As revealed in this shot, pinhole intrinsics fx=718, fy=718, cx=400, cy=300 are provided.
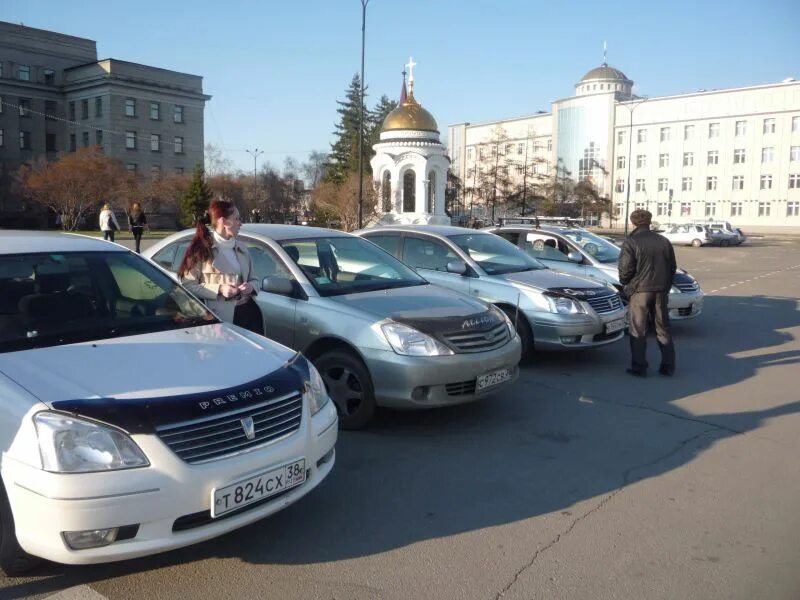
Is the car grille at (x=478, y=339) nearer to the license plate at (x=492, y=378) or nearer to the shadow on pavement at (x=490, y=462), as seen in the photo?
the license plate at (x=492, y=378)

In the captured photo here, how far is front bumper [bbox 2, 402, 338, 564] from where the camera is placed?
3.06 m

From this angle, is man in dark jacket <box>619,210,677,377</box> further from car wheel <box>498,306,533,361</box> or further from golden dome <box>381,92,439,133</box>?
golden dome <box>381,92,439,133</box>

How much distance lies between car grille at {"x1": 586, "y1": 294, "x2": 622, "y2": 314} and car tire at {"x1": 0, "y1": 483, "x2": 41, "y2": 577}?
650cm

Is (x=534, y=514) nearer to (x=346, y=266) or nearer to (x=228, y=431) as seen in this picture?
(x=228, y=431)

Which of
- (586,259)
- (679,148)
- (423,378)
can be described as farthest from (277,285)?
(679,148)

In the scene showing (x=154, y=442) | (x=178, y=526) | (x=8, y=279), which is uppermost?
(x=8, y=279)

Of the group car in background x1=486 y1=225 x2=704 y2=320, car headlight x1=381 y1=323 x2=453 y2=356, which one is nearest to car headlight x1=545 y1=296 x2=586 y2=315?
car in background x1=486 y1=225 x2=704 y2=320

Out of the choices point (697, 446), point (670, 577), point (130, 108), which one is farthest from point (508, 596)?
point (130, 108)

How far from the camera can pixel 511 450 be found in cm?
549

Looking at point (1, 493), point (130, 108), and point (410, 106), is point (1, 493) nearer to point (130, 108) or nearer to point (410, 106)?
point (410, 106)

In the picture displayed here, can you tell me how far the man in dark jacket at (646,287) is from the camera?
794cm

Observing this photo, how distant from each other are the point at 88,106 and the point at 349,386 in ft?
251

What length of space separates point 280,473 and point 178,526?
1.83 feet

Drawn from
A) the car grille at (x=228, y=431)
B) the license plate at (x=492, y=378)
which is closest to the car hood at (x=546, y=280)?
the license plate at (x=492, y=378)
